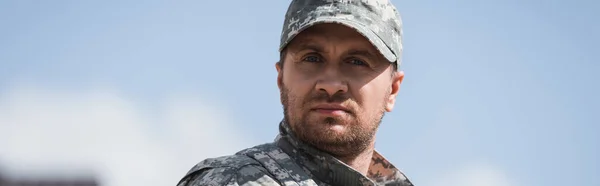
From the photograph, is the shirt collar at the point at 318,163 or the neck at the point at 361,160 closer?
the shirt collar at the point at 318,163

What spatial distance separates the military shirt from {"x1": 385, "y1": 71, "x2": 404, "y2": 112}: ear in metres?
0.46

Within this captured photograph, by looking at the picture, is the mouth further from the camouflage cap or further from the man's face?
the camouflage cap

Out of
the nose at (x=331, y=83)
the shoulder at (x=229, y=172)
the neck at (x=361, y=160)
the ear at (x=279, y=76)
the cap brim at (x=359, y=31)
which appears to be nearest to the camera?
the shoulder at (x=229, y=172)

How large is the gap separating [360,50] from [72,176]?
75049 mm

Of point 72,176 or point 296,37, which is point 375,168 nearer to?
point 296,37

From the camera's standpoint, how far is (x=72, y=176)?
7962 cm

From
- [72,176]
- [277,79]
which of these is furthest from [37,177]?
[277,79]

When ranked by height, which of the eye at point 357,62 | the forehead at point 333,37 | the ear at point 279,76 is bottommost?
the ear at point 279,76

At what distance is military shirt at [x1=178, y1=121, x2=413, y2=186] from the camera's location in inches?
241

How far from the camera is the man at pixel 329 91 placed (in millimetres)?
6578

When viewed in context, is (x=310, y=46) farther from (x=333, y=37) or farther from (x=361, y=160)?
(x=361, y=160)

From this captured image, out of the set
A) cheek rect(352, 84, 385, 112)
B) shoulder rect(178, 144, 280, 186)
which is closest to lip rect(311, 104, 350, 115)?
cheek rect(352, 84, 385, 112)

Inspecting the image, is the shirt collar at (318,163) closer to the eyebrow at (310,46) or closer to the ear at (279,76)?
the ear at (279,76)

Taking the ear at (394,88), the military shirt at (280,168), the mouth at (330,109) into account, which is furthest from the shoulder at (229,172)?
the ear at (394,88)
